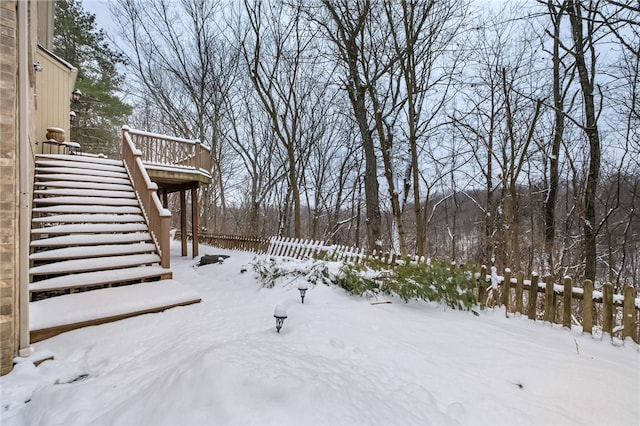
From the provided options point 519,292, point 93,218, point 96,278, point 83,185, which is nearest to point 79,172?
point 83,185

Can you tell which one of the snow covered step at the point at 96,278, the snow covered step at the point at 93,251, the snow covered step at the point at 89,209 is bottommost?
the snow covered step at the point at 96,278

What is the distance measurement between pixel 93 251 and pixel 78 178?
2650 millimetres

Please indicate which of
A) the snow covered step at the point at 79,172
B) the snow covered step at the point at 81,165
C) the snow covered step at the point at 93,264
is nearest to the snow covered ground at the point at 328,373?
the snow covered step at the point at 93,264

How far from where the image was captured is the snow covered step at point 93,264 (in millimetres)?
4285

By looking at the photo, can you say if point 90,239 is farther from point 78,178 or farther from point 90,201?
point 78,178

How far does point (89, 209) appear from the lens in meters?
5.72

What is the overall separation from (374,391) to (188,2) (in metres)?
17.2

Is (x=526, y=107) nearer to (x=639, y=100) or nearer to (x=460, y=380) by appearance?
(x=639, y=100)

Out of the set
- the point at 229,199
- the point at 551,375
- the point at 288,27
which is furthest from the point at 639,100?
the point at 229,199

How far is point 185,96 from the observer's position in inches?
605

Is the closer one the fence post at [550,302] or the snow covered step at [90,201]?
the fence post at [550,302]

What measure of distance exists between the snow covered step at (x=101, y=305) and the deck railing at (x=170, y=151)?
15.8 ft

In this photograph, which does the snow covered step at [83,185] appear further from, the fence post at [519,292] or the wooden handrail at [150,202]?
the fence post at [519,292]

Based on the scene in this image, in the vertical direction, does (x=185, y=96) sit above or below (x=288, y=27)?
below
